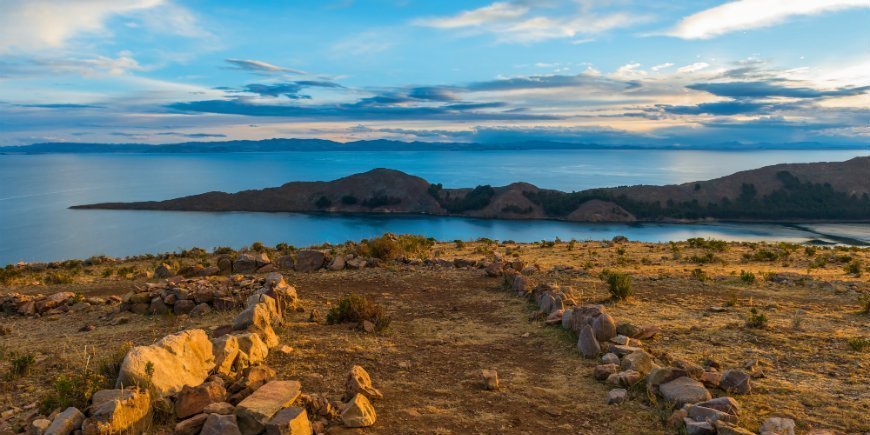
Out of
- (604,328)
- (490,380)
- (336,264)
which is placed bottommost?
(490,380)

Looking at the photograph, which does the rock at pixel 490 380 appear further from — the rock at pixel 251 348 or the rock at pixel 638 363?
the rock at pixel 251 348

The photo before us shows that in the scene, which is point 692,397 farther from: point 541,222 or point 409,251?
point 541,222

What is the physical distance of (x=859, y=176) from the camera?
128250mm

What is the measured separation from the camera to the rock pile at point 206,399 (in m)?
6.79

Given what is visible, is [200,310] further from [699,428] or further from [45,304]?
[699,428]

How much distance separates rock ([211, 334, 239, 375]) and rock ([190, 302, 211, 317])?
5.18 m

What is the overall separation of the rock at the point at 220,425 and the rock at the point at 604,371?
19.5 ft

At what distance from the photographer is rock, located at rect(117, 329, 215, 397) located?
7641 millimetres

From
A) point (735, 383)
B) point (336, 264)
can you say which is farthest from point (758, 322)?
point (336, 264)

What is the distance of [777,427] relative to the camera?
Result: 276 inches

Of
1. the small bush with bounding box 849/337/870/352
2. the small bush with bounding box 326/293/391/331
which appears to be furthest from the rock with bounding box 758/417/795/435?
the small bush with bounding box 326/293/391/331

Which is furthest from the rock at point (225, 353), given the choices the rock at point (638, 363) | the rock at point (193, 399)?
the rock at point (638, 363)

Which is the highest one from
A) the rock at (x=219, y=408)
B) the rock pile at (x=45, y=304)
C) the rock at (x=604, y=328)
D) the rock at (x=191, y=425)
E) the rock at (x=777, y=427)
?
the rock at (x=604, y=328)

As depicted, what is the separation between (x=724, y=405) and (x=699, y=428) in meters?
0.81
